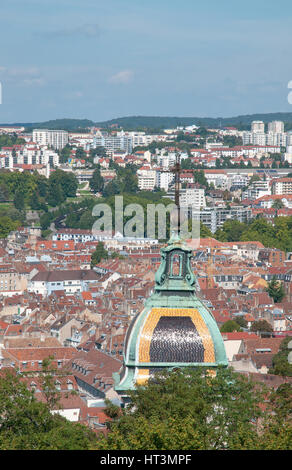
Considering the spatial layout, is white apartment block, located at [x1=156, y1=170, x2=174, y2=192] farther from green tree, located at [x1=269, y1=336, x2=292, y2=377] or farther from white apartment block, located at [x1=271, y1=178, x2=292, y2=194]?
green tree, located at [x1=269, y1=336, x2=292, y2=377]

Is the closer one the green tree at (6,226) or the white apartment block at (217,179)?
the green tree at (6,226)

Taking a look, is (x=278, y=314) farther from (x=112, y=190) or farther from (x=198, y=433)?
(x=112, y=190)

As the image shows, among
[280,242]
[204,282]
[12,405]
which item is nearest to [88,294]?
[204,282]

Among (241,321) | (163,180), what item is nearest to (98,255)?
(241,321)

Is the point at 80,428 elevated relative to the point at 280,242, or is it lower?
elevated

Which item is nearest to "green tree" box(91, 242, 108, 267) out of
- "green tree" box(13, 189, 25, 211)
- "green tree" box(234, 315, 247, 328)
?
"green tree" box(234, 315, 247, 328)

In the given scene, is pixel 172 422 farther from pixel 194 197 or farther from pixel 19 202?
pixel 194 197

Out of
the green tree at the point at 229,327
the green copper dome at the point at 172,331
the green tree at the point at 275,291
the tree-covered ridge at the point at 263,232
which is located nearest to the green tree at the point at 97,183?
the tree-covered ridge at the point at 263,232

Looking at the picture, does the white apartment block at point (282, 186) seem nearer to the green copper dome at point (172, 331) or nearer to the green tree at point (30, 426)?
the green tree at point (30, 426)
